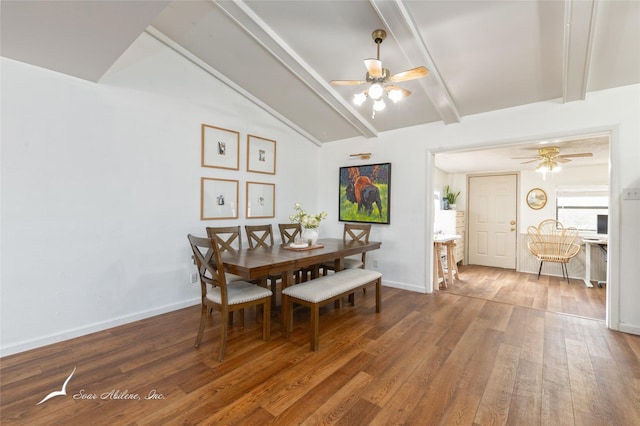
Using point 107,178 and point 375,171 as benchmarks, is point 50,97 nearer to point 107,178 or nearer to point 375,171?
point 107,178

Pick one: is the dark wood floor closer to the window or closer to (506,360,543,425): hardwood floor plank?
(506,360,543,425): hardwood floor plank

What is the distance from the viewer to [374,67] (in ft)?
7.53

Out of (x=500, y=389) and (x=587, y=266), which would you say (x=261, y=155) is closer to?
(x=500, y=389)

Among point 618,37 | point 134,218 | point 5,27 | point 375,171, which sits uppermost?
point 618,37

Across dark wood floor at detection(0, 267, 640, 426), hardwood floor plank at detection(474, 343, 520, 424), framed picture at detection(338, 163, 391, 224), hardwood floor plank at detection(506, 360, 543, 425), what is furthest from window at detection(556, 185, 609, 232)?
hardwood floor plank at detection(506, 360, 543, 425)

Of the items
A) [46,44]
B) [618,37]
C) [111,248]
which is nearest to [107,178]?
[111,248]

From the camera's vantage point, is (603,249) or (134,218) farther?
(603,249)

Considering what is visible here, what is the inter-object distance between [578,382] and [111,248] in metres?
4.04

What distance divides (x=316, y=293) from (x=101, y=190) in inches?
90.5

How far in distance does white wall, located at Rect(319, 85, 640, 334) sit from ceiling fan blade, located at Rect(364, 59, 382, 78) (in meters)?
1.97

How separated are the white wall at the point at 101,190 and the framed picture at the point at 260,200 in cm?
48

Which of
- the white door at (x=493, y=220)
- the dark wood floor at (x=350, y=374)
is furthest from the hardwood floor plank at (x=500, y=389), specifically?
the white door at (x=493, y=220)

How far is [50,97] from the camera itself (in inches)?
97.6

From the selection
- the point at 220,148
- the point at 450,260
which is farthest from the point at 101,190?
the point at 450,260
